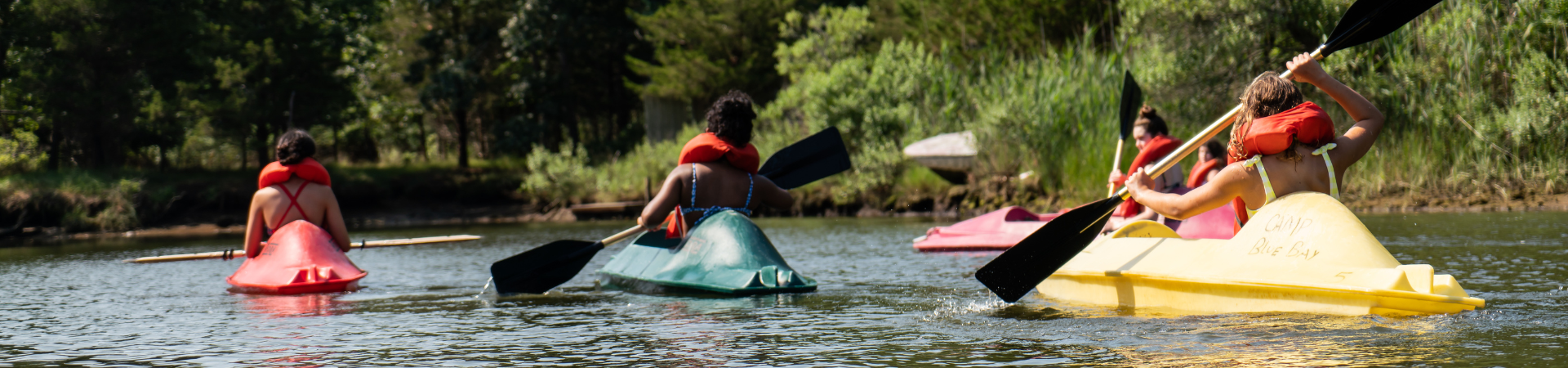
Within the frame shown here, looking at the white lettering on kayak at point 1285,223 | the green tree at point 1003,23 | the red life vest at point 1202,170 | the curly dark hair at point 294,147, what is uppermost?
the green tree at point 1003,23

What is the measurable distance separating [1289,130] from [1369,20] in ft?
3.94

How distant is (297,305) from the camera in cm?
657

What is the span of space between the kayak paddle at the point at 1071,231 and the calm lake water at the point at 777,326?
7.5 inches

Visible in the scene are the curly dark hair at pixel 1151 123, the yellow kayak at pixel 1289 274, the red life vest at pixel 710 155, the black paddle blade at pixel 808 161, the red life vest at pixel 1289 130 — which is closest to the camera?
the yellow kayak at pixel 1289 274

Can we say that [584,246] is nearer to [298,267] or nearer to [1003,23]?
[298,267]

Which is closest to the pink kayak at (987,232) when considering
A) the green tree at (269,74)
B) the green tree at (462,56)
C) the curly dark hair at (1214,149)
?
the curly dark hair at (1214,149)

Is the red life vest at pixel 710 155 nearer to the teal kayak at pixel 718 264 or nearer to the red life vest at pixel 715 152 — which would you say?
the red life vest at pixel 715 152

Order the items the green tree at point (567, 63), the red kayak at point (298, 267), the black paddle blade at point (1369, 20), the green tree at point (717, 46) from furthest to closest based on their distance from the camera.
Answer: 1. the green tree at point (567, 63)
2. the green tree at point (717, 46)
3. the red kayak at point (298, 267)
4. the black paddle blade at point (1369, 20)

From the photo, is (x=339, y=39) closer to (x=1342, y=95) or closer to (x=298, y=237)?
(x=298, y=237)

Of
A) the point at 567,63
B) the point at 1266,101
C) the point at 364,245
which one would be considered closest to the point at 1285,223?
the point at 1266,101

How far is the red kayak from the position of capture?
7191 millimetres

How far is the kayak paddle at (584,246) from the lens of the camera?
702 cm

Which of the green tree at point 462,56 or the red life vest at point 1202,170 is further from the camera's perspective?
the green tree at point 462,56

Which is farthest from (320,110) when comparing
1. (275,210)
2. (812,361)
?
(812,361)
